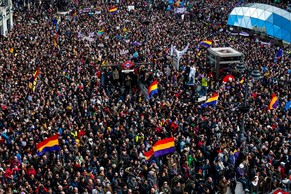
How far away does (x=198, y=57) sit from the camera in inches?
1308

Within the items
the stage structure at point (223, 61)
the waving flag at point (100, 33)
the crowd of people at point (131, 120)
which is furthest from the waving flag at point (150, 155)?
the waving flag at point (100, 33)

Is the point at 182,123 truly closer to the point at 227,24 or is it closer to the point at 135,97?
the point at 135,97

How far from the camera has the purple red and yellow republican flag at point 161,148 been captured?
1744cm

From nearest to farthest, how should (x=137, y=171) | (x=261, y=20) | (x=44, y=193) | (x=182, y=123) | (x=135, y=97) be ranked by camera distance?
(x=44, y=193) → (x=137, y=171) → (x=182, y=123) → (x=135, y=97) → (x=261, y=20)

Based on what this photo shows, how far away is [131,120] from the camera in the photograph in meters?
21.2

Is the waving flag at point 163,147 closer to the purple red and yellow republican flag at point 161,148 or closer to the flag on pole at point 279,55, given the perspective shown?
the purple red and yellow republican flag at point 161,148

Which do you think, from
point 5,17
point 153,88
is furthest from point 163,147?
point 5,17

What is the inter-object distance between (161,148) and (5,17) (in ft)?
110

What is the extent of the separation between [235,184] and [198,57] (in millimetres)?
17014

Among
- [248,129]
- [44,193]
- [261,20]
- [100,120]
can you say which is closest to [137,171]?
[44,193]

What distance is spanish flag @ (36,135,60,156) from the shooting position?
57.7ft

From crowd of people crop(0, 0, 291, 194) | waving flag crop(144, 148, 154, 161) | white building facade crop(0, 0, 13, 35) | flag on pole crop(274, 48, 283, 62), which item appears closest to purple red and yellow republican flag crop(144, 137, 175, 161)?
waving flag crop(144, 148, 154, 161)

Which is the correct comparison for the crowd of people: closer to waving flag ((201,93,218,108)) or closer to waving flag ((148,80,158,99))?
waving flag ((201,93,218,108))

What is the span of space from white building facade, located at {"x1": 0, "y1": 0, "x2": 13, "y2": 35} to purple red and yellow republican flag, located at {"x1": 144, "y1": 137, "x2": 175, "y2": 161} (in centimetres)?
3136
